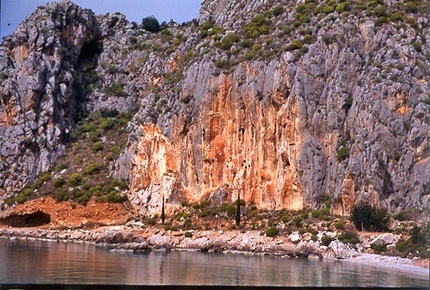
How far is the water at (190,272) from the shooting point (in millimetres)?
6680

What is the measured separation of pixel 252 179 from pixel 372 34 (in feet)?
16.8

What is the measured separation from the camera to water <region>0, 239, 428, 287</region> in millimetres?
6680

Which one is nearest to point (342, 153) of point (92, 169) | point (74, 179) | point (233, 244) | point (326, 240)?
point (326, 240)

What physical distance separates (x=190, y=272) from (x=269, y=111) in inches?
292

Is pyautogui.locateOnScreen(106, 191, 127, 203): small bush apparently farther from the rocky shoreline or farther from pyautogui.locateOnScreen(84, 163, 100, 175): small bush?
the rocky shoreline

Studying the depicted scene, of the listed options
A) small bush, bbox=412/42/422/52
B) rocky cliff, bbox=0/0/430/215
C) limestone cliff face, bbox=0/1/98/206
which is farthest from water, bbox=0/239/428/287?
limestone cliff face, bbox=0/1/98/206

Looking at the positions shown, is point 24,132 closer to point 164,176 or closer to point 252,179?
point 164,176

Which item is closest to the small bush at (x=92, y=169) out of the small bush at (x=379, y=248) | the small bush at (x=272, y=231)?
the small bush at (x=272, y=231)

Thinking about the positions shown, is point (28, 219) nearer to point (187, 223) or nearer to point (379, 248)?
point (187, 223)

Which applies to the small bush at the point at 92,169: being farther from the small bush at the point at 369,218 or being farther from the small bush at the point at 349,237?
the small bush at the point at 369,218

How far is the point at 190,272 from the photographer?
24.7 ft

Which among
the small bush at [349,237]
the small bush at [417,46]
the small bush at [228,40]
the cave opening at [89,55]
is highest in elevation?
the cave opening at [89,55]

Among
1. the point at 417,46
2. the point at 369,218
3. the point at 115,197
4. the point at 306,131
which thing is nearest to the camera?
the point at 369,218

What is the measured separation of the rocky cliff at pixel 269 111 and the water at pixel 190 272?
6.17 feet
